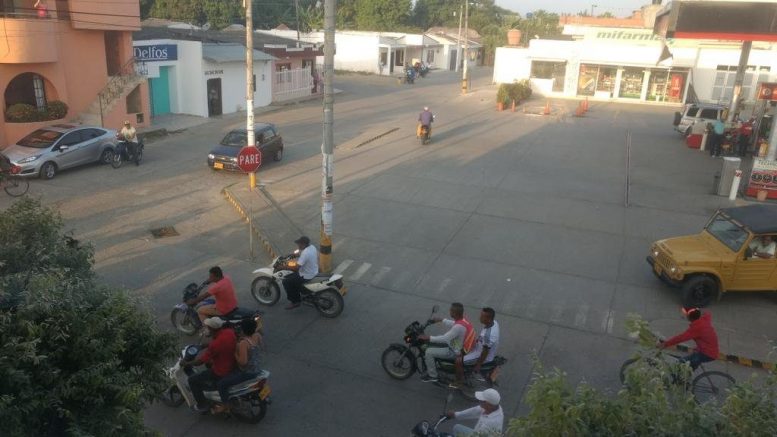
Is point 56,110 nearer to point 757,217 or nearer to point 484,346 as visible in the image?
point 484,346

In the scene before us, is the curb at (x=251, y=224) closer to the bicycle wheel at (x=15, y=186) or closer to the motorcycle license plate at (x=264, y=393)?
the bicycle wheel at (x=15, y=186)

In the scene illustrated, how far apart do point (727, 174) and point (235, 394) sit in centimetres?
1686

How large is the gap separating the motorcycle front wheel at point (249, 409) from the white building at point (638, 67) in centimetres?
3839

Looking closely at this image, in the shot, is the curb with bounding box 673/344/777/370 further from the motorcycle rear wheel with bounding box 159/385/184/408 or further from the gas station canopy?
the gas station canopy

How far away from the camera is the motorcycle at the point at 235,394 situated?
7.42m

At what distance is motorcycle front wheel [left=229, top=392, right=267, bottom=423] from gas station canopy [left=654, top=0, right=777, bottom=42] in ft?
57.5

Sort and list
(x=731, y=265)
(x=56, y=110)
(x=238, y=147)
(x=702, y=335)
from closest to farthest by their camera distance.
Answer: (x=702, y=335) → (x=731, y=265) → (x=238, y=147) → (x=56, y=110)

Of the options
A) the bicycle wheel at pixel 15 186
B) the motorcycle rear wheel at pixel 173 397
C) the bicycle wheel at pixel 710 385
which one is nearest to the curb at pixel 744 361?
the bicycle wheel at pixel 710 385

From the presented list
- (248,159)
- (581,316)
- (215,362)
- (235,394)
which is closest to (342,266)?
(248,159)

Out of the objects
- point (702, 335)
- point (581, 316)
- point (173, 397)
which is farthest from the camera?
point (581, 316)

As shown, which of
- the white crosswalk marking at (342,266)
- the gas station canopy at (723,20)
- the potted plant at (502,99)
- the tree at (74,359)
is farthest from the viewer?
the potted plant at (502,99)

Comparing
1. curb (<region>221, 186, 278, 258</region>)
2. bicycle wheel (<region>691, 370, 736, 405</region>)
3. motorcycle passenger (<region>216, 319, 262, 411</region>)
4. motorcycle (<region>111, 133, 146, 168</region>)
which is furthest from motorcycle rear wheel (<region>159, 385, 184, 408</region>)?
motorcycle (<region>111, 133, 146, 168</region>)

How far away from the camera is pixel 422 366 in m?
8.78

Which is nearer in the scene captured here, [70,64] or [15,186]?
[15,186]
